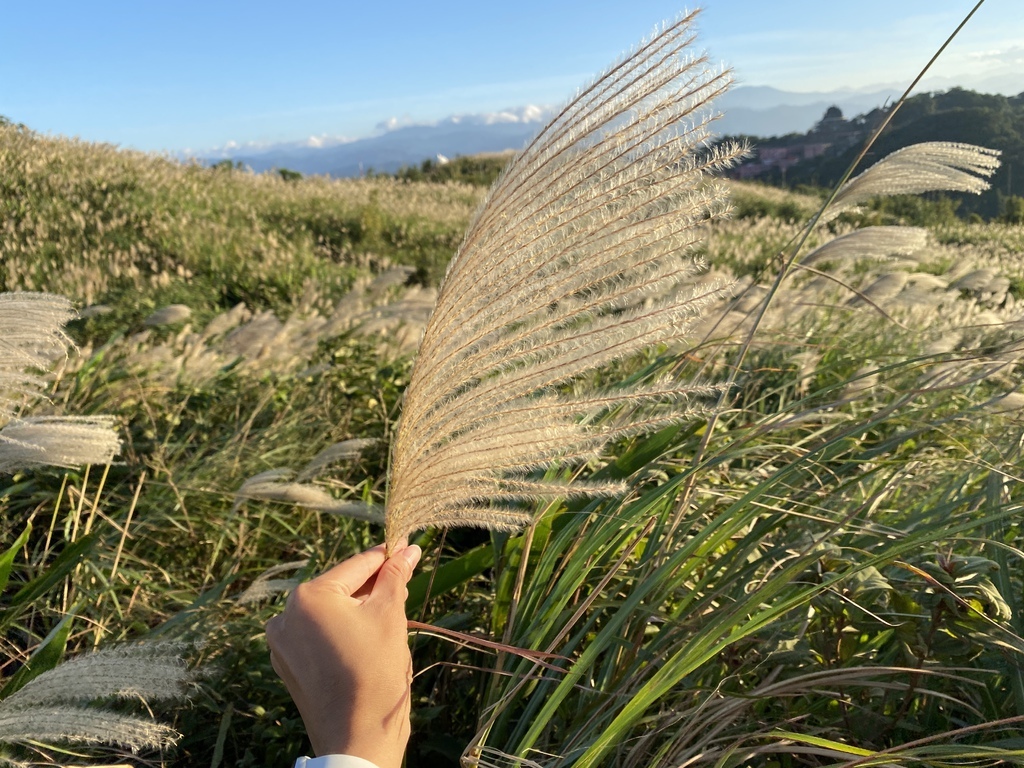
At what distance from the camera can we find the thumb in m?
1.19

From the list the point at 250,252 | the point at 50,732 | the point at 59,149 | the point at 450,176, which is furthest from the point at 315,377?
the point at 450,176

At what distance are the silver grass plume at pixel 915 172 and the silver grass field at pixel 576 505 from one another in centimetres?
1

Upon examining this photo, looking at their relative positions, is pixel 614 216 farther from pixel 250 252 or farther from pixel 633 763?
pixel 250 252

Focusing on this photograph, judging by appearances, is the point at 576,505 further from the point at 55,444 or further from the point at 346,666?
the point at 55,444

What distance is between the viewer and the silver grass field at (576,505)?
1051mm

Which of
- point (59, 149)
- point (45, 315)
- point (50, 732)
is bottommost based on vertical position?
point (50, 732)

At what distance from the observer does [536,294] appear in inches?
41.5

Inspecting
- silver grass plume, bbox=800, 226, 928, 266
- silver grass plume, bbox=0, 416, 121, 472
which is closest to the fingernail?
silver grass plume, bbox=0, 416, 121, 472

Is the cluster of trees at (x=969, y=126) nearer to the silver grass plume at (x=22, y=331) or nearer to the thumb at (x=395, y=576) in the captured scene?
the thumb at (x=395, y=576)

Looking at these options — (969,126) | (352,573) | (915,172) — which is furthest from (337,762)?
(969,126)

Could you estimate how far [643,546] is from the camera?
1967 mm

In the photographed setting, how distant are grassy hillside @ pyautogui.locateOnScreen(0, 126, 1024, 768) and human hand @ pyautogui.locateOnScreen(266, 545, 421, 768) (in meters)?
0.23

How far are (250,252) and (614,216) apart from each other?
7497mm

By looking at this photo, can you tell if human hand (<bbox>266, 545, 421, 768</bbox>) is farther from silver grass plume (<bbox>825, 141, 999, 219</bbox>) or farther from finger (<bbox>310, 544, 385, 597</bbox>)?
silver grass plume (<bbox>825, 141, 999, 219</bbox>)
